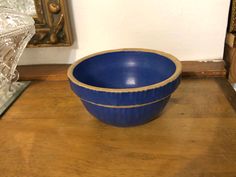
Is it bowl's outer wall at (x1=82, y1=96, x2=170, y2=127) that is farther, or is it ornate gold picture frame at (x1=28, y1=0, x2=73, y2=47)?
ornate gold picture frame at (x1=28, y1=0, x2=73, y2=47)

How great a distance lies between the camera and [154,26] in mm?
751

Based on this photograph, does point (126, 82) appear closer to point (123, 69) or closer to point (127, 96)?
point (123, 69)

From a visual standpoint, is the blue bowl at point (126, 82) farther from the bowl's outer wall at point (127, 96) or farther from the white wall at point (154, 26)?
the white wall at point (154, 26)

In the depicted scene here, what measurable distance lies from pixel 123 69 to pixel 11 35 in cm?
29

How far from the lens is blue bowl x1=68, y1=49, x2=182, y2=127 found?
47 centimetres

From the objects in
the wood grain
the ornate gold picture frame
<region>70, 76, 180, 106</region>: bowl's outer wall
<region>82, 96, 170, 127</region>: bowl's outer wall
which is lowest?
the wood grain

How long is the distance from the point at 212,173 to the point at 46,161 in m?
0.30

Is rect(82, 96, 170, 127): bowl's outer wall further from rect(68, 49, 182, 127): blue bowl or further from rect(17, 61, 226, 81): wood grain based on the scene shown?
rect(17, 61, 226, 81): wood grain

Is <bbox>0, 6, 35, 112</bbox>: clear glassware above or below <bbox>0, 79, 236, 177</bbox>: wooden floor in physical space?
above

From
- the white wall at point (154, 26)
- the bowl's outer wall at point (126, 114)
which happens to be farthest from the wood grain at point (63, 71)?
the bowl's outer wall at point (126, 114)

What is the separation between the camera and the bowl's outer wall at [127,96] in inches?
18.3

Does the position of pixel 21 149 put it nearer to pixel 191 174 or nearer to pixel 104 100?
pixel 104 100

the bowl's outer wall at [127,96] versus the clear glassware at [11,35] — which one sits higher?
the clear glassware at [11,35]

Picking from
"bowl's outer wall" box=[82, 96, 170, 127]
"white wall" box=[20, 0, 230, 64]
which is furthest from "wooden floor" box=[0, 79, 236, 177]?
"white wall" box=[20, 0, 230, 64]
